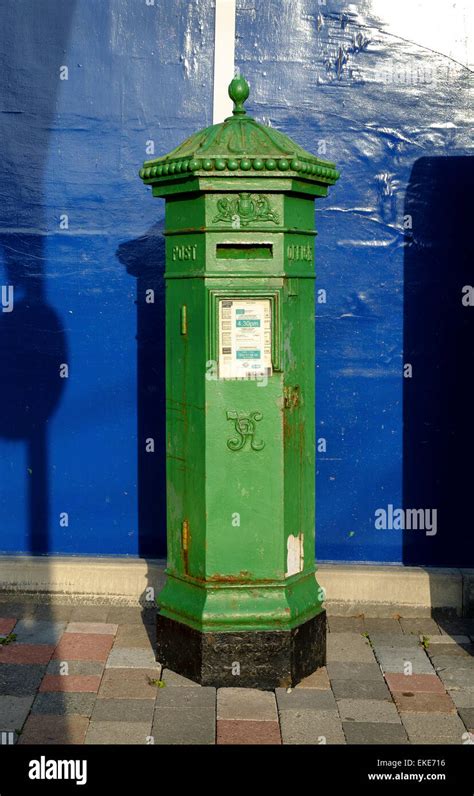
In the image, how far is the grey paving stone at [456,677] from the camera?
496cm

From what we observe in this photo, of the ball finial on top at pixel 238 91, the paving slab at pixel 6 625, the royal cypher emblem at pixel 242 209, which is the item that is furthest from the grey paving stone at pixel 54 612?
the ball finial on top at pixel 238 91

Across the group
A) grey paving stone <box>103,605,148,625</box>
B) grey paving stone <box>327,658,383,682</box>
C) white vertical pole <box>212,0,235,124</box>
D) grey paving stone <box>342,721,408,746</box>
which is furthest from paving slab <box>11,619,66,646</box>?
white vertical pole <box>212,0,235,124</box>

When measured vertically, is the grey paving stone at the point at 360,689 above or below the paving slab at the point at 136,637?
below

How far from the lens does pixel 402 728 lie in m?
4.46

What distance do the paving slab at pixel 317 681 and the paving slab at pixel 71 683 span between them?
0.94 metres

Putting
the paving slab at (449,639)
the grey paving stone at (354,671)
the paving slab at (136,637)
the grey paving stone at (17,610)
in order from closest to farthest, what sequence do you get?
the grey paving stone at (354,671) < the paving slab at (136,637) < the paving slab at (449,639) < the grey paving stone at (17,610)

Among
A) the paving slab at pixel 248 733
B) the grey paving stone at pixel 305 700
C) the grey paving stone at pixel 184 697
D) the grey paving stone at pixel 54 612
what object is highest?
the grey paving stone at pixel 54 612

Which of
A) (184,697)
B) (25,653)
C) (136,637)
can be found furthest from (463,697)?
(25,653)

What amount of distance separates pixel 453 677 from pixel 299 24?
3.59 metres

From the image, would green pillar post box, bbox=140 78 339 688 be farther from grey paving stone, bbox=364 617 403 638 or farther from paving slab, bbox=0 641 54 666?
grey paving stone, bbox=364 617 403 638

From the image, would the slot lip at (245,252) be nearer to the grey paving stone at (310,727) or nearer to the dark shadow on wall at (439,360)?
the dark shadow on wall at (439,360)

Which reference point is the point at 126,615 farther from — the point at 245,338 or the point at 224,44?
the point at 224,44
